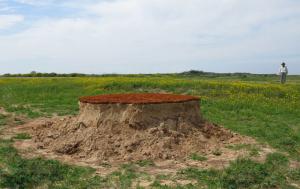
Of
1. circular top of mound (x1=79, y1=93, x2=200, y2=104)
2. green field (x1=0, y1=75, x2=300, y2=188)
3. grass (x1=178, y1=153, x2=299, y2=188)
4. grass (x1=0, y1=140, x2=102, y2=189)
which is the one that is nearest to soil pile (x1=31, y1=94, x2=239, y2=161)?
circular top of mound (x1=79, y1=93, x2=200, y2=104)

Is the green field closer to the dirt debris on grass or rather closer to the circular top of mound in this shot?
the dirt debris on grass

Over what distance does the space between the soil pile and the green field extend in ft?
3.04

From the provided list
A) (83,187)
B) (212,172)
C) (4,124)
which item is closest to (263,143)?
(212,172)

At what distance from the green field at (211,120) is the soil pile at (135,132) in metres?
0.93

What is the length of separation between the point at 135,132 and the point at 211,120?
4.63m

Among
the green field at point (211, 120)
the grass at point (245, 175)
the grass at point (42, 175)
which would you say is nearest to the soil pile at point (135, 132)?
the green field at point (211, 120)

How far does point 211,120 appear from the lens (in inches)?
555

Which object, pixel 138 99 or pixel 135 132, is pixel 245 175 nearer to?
pixel 135 132

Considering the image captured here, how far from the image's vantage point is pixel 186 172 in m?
8.09

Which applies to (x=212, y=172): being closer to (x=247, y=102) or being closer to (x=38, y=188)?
(x=38, y=188)

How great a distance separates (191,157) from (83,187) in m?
2.74

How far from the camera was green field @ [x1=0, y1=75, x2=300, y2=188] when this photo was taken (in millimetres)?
7535

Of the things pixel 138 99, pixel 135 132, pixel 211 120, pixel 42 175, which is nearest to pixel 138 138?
pixel 135 132

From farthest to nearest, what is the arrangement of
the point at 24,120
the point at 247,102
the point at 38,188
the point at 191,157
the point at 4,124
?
the point at 247,102
the point at 24,120
the point at 4,124
the point at 191,157
the point at 38,188
